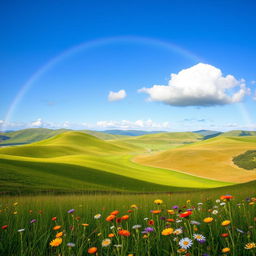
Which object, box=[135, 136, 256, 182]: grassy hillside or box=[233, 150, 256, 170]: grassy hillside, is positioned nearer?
box=[135, 136, 256, 182]: grassy hillside

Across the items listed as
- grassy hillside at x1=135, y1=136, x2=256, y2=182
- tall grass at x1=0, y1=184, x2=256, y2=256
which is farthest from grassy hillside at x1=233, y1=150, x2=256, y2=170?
tall grass at x1=0, y1=184, x2=256, y2=256

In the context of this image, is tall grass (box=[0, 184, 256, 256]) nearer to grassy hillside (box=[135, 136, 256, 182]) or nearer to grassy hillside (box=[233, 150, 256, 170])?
grassy hillside (box=[135, 136, 256, 182])

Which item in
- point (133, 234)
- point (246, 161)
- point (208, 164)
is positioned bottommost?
point (208, 164)

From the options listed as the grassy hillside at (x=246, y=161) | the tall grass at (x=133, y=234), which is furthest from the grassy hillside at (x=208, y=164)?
the tall grass at (x=133, y=234)

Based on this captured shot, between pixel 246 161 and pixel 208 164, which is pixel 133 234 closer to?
pixel 208 164

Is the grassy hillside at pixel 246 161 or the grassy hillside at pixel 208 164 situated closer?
the grassy hillside at pixel 208 164

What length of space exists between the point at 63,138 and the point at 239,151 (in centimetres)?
10618

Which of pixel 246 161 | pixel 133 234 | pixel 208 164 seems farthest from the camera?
pixel 208 164

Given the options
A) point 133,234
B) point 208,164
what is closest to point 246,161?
point 208,164

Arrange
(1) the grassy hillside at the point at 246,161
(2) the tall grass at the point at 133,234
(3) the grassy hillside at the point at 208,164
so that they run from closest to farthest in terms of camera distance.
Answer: (2) the tall grass at the point at 133,234 < (3) the grassy hillside at the point at 208,164 < (1) the grassy hillside at the point at 246,161

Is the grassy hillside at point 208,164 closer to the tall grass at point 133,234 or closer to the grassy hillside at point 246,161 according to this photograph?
the grassy hillside at point 246,161

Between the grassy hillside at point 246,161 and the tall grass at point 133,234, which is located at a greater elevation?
the tall grass at point 133,234

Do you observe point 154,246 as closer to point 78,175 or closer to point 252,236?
point 252,236

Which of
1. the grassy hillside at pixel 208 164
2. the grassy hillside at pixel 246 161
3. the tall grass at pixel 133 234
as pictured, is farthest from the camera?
the grassy hillside at pixel 246 161
